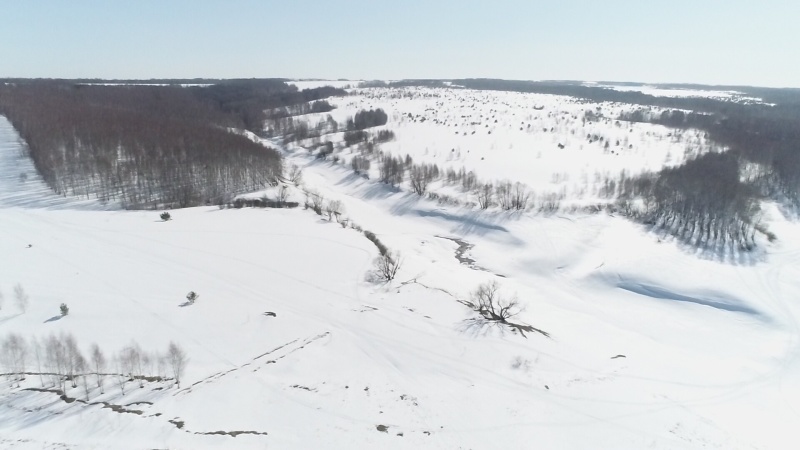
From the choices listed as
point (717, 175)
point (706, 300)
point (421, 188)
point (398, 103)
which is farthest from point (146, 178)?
point (398, 103)

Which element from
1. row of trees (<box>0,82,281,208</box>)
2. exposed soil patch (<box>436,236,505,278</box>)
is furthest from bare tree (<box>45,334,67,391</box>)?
exposed soil patch (<box>436,236,505,278</box>)

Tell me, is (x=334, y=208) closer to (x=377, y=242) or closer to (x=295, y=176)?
(x=377, y=242)

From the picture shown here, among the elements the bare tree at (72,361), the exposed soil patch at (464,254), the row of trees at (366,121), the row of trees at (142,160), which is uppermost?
the row of trees at (366,121)

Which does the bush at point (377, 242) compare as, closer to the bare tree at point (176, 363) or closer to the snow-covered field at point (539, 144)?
the bare tree at point (176, 363)

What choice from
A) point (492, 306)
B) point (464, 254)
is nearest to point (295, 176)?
point (464, 254)

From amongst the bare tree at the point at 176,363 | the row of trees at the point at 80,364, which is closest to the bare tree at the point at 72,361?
the row of trees at the point at 80,364

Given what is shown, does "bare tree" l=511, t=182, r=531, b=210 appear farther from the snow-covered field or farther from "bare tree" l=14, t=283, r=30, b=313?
"bare tree" l=14, t=283, r=30, b=313
